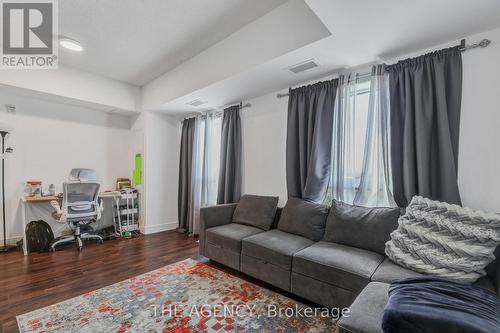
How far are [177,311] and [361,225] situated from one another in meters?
1.82

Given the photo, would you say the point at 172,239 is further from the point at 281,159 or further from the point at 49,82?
the point at 49,82

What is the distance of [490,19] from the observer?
175 cm

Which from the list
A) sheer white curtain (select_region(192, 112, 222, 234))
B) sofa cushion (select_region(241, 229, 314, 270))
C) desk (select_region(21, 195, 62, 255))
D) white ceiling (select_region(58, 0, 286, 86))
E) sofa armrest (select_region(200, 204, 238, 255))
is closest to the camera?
sofa cushion (select_region(241, 229, 314, 270))

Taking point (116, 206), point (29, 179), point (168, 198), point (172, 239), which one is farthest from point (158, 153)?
point (29, 179)

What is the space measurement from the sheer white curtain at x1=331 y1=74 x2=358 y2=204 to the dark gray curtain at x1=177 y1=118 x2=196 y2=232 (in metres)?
2.76

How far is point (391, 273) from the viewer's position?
163 cm

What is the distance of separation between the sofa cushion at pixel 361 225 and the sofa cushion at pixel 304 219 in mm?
99

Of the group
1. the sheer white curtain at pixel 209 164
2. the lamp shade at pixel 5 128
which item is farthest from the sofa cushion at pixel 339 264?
the lamp shade at pixel 5 128

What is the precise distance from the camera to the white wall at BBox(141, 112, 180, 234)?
4309 millimetres

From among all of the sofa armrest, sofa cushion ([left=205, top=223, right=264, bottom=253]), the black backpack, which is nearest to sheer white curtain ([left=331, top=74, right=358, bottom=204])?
sofa cushion ([left=205, top=223, right=264, bottom=253])

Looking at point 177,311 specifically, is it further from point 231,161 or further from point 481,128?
point 481,128

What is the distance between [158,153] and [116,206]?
1.28 metres

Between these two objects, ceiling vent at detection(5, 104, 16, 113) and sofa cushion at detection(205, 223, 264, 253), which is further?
ceiling vent at detection(5, 104, 16, 113)

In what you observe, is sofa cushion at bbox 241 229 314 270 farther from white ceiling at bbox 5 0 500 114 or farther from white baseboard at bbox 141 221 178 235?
white baseboard at bbox 141 221 178 235
